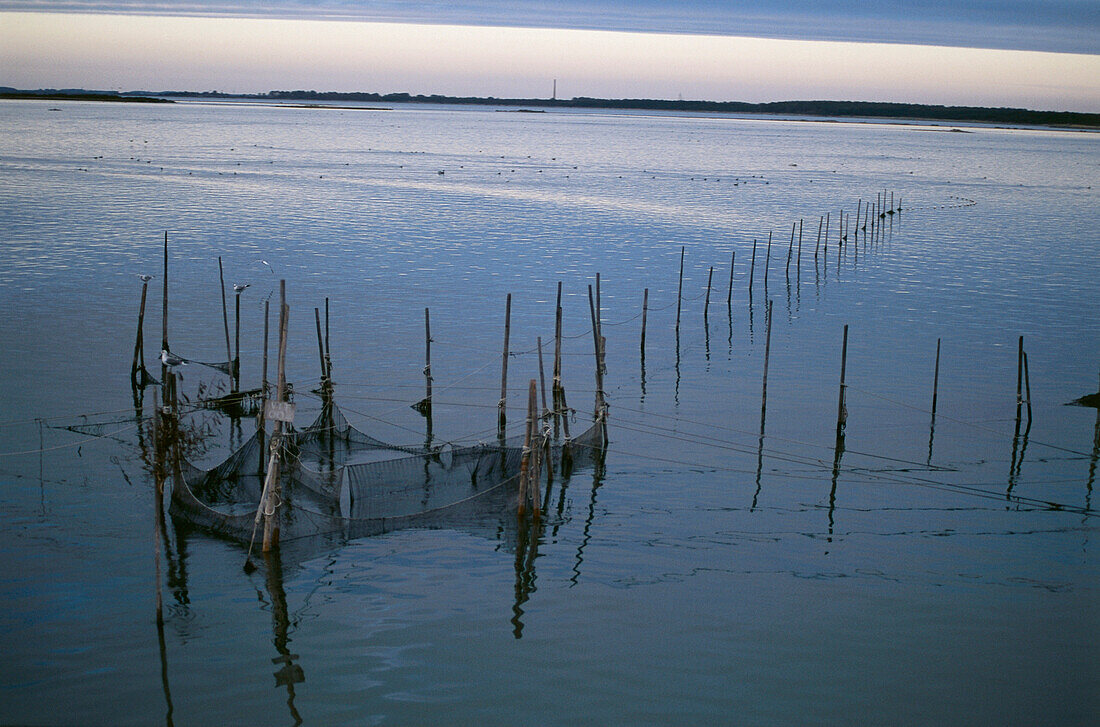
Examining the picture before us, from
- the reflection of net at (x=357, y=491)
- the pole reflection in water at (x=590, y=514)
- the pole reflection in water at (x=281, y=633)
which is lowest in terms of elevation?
the pole reflection in water at (x=281, y=633)

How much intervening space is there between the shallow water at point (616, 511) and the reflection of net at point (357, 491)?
38 centimetres

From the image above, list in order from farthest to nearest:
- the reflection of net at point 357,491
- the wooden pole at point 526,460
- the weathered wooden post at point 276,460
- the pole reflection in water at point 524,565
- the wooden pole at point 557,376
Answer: the wooden pole at point 557,376, the reflection of net at point 357,491, the wooden pole at point 526,460, the pole reflection in water at point 524,565, the weathered wooden post at point 276,460

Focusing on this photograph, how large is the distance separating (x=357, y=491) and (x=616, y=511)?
4.09m

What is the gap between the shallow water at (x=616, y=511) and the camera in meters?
10.6

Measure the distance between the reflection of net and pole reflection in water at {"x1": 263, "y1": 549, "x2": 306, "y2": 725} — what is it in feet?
2.08

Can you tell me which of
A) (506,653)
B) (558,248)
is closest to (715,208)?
(558,248)

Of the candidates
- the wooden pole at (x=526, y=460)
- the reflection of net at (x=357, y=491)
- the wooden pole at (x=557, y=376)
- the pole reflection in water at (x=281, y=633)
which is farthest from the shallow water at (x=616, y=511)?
the wooden pole at (x=557, y=376)

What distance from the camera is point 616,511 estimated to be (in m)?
15.4

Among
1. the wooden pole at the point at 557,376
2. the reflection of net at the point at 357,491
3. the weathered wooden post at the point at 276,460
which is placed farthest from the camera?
the wooden pole at the point at 557,376

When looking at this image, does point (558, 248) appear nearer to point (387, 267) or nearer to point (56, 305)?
point (387, 267)

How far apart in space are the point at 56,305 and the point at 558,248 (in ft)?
67.8

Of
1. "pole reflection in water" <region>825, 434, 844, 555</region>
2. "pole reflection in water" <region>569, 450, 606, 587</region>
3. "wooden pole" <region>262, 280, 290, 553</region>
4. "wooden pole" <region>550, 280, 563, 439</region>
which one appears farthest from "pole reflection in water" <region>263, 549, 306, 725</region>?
"pole reflection in water" <region>825, 434, 844, 555</region>

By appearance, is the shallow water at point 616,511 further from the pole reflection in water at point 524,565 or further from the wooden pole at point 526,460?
the wooden pole at point 526,460

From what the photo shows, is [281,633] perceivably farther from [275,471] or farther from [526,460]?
[526,460]
